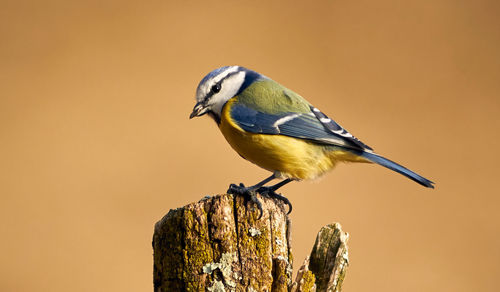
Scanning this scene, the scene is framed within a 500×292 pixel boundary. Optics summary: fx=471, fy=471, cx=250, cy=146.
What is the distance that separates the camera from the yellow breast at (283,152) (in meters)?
2.10

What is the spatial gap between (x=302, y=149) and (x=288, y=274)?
749mm

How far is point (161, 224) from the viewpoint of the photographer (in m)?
1.55

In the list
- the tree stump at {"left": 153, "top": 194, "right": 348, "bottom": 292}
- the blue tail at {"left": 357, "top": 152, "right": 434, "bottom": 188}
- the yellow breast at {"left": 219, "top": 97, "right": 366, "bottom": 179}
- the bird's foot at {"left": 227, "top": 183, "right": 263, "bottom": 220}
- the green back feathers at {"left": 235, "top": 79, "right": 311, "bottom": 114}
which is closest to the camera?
the tree stump at {"left": 153, "top": 194, "right": 348, "bottom": 292}

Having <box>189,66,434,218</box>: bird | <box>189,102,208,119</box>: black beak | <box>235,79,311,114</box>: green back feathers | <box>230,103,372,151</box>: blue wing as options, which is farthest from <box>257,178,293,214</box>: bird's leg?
<box>189,102,208,119</box>: black beak

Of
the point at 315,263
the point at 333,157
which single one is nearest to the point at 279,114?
the point at 333,157

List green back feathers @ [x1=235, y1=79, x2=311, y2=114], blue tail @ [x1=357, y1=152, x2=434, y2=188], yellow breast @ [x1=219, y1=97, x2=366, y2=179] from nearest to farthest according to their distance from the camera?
blue tail @ [x1=357, y1=152, x2=434, y2=188]
yellow breast @ [x1=219, y1=97, x2=366, y2=179]
green back feathers @ [x1=235, y1=79, x2=311, y2=114]

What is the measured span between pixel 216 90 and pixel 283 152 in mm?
462

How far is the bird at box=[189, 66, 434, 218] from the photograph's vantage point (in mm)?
2100

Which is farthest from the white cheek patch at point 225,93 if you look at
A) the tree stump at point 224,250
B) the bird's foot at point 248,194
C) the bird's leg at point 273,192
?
the tree stump at point 224,250

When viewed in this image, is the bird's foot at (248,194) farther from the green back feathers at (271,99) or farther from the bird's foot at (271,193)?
the green back feathers at (271,99)

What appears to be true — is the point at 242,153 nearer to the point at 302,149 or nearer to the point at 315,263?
the point at 302,149

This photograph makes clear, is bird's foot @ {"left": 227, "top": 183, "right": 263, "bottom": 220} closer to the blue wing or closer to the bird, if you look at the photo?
the bird

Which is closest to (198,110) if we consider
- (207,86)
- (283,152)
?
(207,86)

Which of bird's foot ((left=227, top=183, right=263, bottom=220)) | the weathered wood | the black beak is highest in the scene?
the black beak
